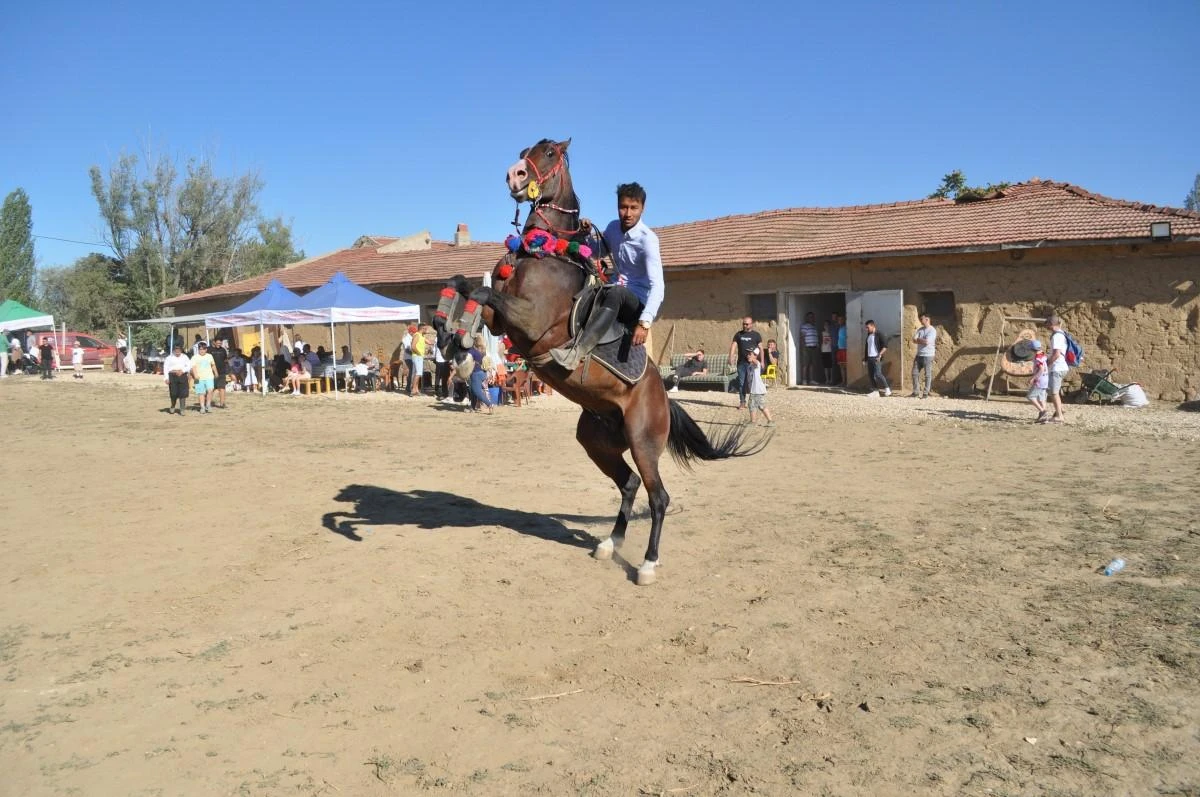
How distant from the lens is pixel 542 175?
20.2 feet

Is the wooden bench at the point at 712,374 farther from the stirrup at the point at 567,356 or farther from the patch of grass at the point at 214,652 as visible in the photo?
the patch of grass at the point at 214,652

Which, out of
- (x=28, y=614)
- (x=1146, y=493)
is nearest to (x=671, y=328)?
(x=1146, y=493)

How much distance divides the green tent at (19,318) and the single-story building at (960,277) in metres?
28.1

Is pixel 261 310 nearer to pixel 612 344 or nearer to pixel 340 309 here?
pixel 340 309

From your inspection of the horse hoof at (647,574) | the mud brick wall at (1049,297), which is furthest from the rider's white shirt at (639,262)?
the mud brick wall at (1049,297)

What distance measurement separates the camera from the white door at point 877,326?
67.2 ft

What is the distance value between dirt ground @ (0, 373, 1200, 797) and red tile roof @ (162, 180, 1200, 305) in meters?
9.15

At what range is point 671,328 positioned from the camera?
78.9 feet

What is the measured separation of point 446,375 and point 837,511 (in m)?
15.2

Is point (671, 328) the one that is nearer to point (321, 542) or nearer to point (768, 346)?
point (768, 346)

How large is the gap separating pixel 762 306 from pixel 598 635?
18611 millimetres

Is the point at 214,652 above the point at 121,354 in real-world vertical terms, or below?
below

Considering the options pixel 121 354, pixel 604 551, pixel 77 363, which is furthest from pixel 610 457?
pixel 121 354

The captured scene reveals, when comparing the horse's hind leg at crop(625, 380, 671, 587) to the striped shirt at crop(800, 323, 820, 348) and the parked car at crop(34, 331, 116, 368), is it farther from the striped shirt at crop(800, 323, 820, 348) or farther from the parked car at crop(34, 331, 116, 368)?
the parked car at crop(34, 331, 116, 368)
